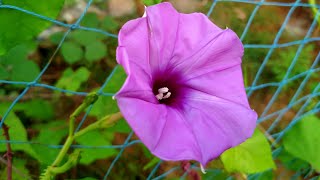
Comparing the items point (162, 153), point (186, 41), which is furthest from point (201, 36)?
point (162, 153)

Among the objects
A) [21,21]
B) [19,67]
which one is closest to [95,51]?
[19,67]

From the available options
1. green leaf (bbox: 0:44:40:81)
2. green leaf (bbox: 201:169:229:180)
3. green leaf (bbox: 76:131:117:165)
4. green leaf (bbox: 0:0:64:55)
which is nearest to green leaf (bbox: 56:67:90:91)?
green leaf (bbox: 0:44:40:81)

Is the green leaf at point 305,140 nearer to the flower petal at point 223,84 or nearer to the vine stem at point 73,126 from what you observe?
the flower petal at point 223,84

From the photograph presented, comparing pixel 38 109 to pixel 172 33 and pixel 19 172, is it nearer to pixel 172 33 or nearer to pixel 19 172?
pixel 19 172

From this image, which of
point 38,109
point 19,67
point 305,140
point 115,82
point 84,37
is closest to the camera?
point 115,82

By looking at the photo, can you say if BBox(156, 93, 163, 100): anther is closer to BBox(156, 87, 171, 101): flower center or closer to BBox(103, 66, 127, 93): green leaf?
BBox(156, 87, 171, 101): flower center

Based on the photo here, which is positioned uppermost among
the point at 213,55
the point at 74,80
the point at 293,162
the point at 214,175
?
the point at 213,55
